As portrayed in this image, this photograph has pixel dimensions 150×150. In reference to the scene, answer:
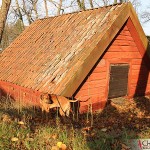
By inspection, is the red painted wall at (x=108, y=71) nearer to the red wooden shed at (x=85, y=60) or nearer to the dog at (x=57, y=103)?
the red wooden shed at (x=85, y=60)

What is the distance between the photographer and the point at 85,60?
735 centimetres

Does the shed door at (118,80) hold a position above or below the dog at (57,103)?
above

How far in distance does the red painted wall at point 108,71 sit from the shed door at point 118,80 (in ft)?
0.62

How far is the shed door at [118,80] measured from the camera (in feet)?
30.2

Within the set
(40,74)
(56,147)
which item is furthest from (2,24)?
(56,147)

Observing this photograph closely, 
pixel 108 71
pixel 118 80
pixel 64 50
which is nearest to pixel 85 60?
pixel 64 50

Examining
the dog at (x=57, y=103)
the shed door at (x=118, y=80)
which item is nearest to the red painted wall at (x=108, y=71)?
the shed door at (x=118, y=80)

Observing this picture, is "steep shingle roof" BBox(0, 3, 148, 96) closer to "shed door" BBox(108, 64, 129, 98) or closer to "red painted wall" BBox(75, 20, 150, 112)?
"red painted wall" BBox(75, 20, 150, 112)

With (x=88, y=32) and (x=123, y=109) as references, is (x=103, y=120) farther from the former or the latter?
(x=88, y=32)

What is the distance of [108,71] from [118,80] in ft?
2.36

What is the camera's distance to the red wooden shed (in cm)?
755

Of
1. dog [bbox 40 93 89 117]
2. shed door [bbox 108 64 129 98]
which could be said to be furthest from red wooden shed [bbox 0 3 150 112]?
dog [bbox 40 93 89 117]

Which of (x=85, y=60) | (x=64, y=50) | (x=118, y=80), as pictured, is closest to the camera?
(x=85, y=60)

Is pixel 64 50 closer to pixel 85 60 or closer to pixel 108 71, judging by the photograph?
pixel 85 60
